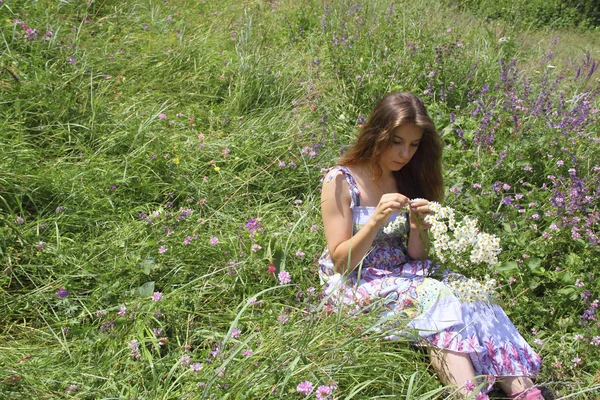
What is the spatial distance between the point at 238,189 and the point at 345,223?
0.96m

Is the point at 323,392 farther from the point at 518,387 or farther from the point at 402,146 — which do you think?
the point at 402,146

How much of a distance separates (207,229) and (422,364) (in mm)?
1366

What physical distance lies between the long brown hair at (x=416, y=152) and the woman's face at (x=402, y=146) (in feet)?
0.06

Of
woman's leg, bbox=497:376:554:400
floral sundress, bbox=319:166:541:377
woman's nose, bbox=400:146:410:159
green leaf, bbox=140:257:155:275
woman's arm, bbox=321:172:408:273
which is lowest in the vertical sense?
green leaf, bbox=140:257:155:275

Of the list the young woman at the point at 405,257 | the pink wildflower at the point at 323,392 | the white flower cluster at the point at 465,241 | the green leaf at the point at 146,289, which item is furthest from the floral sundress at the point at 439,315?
the green leaf at the point at 146,289

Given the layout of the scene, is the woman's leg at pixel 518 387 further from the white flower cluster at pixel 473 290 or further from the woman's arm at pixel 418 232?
the woman's arm at pixel 418 232

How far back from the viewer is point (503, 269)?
2797mm

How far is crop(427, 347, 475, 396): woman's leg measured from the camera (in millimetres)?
2132

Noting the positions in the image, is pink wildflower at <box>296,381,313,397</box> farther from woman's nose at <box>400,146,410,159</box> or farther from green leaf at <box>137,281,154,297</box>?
woman's nose at <box>400,146,410,159</box>

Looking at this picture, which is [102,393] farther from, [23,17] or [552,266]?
[23,17]

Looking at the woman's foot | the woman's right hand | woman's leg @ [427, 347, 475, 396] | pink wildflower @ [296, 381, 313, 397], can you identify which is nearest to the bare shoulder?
the woman's right hand

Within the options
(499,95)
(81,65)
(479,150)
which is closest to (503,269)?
(479,150)

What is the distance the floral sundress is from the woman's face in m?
0.27

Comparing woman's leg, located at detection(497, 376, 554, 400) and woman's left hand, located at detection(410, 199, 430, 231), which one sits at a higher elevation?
woman's left hand, located at detection(410, 199, 430, 231)
